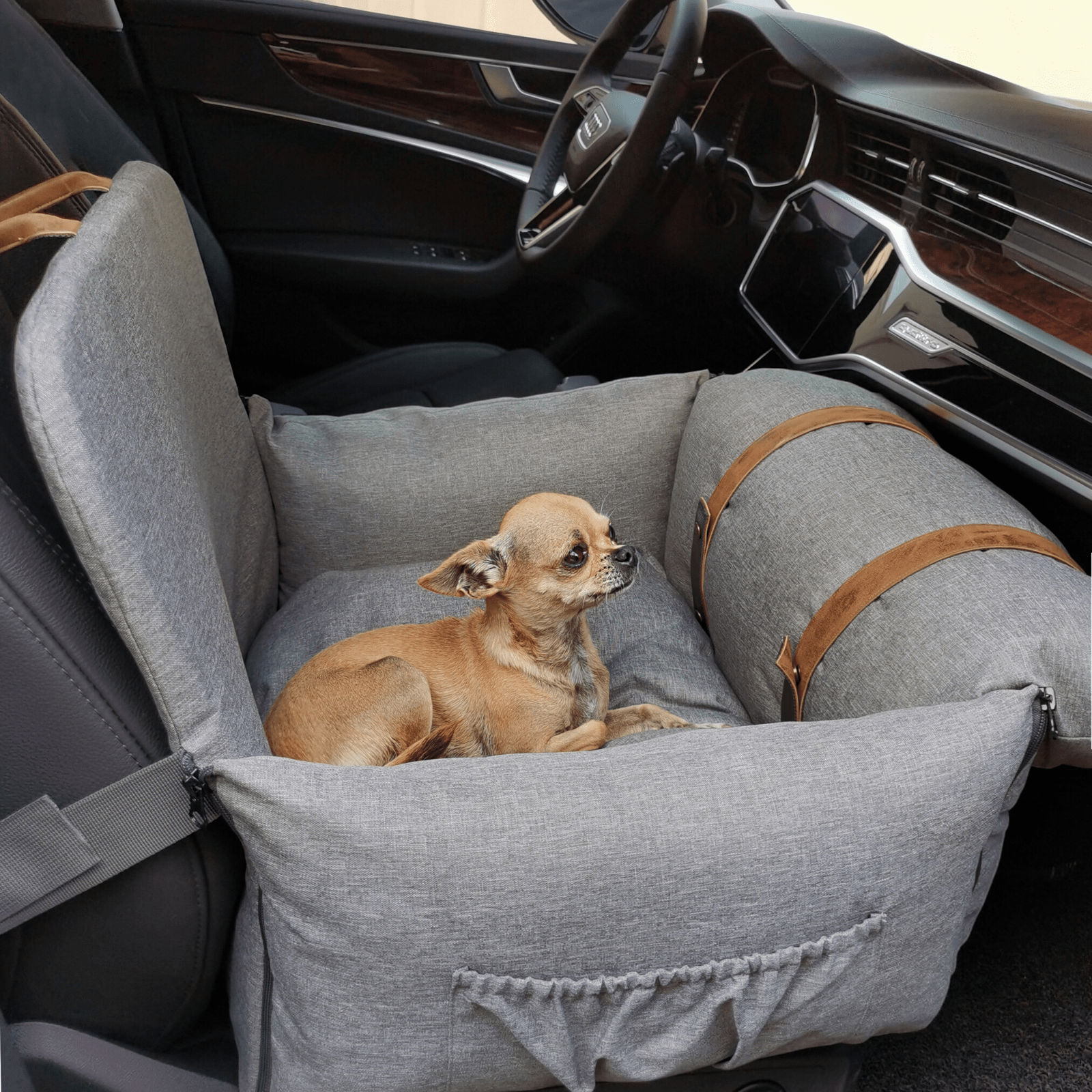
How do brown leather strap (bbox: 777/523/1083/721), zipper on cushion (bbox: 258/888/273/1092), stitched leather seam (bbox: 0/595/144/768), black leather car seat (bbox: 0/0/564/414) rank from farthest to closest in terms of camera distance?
black leather car seat (bbox: 0/0/564/414) < brown leather strap (bbox: 777/523/1083/721) < zipper on cushion (bbox: 258/888/273/1092) < stitched leather seam (bbox: 0/595/144/768)

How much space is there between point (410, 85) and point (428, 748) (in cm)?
180

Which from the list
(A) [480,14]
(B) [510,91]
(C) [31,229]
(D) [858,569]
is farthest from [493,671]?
(A) [480,14]

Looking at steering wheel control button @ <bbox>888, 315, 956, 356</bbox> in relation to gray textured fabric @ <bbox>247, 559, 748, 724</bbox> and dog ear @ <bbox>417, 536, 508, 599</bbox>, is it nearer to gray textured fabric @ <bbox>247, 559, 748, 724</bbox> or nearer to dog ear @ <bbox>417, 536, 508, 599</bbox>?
gray textured fabric @ <bbox>247, 559, 748, 724</bbox>

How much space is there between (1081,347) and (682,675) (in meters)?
0.70

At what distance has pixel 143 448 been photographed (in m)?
0.86

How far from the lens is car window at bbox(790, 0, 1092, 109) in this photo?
3.90 ft

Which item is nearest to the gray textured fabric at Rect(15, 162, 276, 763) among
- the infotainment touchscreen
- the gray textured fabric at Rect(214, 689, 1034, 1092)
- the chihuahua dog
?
the gray textured fabric at Rect(214, 689, 1034, 1092)

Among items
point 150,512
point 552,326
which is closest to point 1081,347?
point 150,512

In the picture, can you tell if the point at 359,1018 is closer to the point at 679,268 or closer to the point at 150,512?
the point at 150,512

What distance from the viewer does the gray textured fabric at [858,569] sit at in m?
0.95

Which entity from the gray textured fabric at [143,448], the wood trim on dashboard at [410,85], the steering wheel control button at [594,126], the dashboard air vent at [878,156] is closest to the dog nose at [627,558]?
the gray textured fabric at [143,448]

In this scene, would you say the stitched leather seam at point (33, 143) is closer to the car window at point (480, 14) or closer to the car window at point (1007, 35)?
the car window at point (480, 14)

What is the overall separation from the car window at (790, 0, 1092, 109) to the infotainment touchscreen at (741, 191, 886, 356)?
27 centimetres

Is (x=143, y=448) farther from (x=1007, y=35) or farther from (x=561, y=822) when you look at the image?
(x=1007, y=35)
